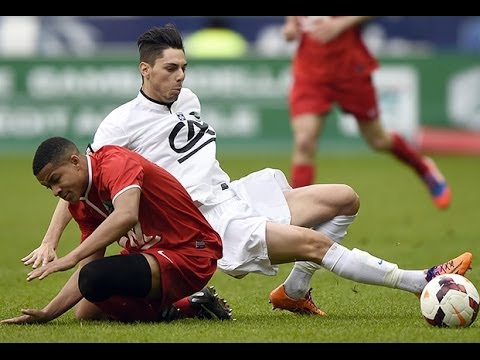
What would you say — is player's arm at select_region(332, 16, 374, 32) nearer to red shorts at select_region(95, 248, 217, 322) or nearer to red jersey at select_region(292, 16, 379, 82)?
red jersey at select_region(292, 16, 379, 82)

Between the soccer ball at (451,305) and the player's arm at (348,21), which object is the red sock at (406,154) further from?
the soccer ball at (451,305)

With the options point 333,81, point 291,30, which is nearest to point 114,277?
point 291,30

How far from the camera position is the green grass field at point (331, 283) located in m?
6.22

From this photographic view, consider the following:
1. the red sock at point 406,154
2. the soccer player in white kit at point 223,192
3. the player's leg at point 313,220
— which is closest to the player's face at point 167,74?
the soccer player in white kit at point 223,192

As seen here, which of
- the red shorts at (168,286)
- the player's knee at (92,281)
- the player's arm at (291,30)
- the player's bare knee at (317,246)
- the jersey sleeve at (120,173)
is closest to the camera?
the jersey sleeve at (120,173)

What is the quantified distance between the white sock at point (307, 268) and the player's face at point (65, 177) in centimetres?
149

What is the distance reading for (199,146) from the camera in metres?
7.22

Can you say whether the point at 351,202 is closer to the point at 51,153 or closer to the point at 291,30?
the point at 51,153

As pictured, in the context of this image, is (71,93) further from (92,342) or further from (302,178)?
(92,342)

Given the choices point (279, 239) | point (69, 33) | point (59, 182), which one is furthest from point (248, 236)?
point (69, 33)

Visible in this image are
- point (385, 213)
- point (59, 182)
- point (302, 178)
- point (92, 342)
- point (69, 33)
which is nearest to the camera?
point (92, 342)

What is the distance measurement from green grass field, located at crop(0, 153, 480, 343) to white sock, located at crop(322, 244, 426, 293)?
224mm

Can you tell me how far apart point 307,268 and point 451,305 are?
1077 mm

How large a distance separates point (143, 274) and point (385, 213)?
6.89 m
